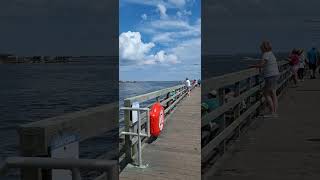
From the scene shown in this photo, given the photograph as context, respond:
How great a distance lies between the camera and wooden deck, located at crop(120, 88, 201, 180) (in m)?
8.29

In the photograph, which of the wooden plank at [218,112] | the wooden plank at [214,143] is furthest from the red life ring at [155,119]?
the wooden plank at [214,143]

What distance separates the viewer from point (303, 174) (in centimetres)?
627

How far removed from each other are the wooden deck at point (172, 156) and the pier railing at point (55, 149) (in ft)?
16.8

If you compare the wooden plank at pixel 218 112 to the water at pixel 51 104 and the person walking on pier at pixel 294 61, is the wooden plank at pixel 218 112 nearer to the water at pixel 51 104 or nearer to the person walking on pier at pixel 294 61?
the water at pixel 51 104

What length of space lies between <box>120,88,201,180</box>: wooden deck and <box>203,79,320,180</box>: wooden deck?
3.08ft

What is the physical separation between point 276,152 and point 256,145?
0.53 m

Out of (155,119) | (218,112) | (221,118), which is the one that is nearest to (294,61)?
(155,119)

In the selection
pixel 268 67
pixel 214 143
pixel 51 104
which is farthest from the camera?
pixel 51 104

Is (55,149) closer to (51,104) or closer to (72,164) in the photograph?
(72,164)

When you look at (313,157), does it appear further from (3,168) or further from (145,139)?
(3,168)

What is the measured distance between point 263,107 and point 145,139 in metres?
2.92

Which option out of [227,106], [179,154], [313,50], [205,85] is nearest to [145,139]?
[179,154]

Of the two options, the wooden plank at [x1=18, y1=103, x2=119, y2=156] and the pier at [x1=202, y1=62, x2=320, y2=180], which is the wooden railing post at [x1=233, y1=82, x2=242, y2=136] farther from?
the wooden plank at [x1=18, y1=103, x2=119, y2=156]

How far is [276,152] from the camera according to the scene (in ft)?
24.8
